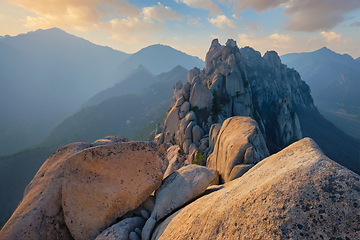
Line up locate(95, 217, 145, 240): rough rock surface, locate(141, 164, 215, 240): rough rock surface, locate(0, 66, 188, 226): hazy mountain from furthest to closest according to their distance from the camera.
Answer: locate(0, 66, 188, 226): hazy mountain < locate(141, 164, 215, 240): rough rock surface < locate(95, 217, 145, 240): rough rock surface

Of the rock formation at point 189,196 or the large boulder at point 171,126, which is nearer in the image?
the rock formation at point 189,196

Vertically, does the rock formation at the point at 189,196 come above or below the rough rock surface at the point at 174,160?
above

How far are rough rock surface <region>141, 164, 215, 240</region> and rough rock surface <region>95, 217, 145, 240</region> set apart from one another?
85 centimetres

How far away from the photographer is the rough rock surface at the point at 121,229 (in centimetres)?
766

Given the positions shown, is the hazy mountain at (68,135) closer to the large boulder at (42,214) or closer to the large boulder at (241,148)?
the large boulder at (42,214)

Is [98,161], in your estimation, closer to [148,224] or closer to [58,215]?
[58,215]

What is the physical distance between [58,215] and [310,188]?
11.9 m

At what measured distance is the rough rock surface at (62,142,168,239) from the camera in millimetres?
8484

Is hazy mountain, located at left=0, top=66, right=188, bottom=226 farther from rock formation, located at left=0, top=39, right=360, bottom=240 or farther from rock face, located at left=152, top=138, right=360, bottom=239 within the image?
rock face, located at left=152, top=138, right=360, bottom=239

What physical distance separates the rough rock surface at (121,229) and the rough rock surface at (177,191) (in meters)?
0.85

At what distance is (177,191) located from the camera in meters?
9.38

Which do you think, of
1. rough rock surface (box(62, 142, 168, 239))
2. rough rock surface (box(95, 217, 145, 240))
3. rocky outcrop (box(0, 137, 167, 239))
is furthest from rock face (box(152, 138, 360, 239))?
rocky outcrop (box(0, 137, 167, 239))

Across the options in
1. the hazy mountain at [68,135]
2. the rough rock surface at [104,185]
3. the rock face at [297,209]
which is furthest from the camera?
the hazy mountain at [68,135]

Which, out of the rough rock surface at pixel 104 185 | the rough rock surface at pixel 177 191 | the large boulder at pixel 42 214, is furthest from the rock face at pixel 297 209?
the large boulder at pixel 42 214
